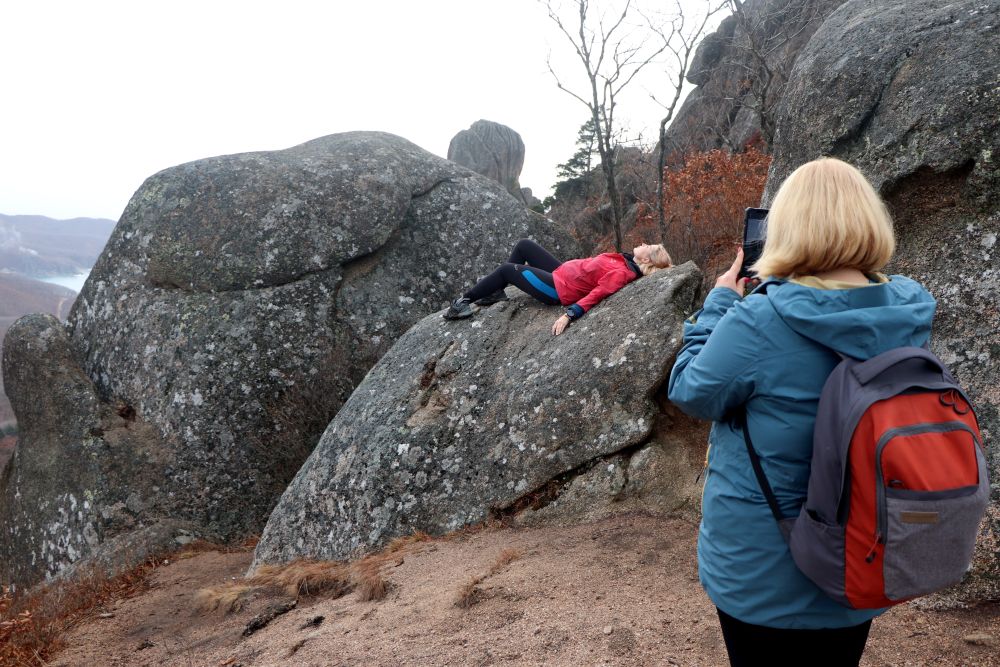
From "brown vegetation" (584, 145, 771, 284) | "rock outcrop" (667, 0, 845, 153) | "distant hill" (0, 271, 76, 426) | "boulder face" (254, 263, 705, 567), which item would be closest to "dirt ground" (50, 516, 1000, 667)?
"boulder face" (254, 263, 705, 567)

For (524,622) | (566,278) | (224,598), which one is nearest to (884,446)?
(524,622)

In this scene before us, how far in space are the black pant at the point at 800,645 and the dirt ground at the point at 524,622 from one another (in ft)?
4.94

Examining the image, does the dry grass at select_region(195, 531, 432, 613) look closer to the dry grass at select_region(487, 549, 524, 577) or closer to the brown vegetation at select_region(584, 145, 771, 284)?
the dry grass at select_region(487, 549, 524, 577)

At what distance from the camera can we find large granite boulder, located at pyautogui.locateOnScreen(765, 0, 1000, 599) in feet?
13.6

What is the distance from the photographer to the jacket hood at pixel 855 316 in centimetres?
186

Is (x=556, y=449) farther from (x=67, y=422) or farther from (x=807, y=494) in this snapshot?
(x=67, y=422)

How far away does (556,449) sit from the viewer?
593 cm

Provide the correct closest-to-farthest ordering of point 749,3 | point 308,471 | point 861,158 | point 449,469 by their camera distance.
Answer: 1. point 861,158
2. point 449,469
3. point 308,471
4. point 749,3

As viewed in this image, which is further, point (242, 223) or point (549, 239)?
point (549, 239)

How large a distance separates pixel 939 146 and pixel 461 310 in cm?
468

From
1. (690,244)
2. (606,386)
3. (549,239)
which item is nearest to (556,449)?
(606,386)

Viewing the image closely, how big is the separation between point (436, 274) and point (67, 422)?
5303 millimetres

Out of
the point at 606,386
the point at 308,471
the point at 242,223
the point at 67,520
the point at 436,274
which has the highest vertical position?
the point at 242,223

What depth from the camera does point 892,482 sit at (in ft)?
5.58
